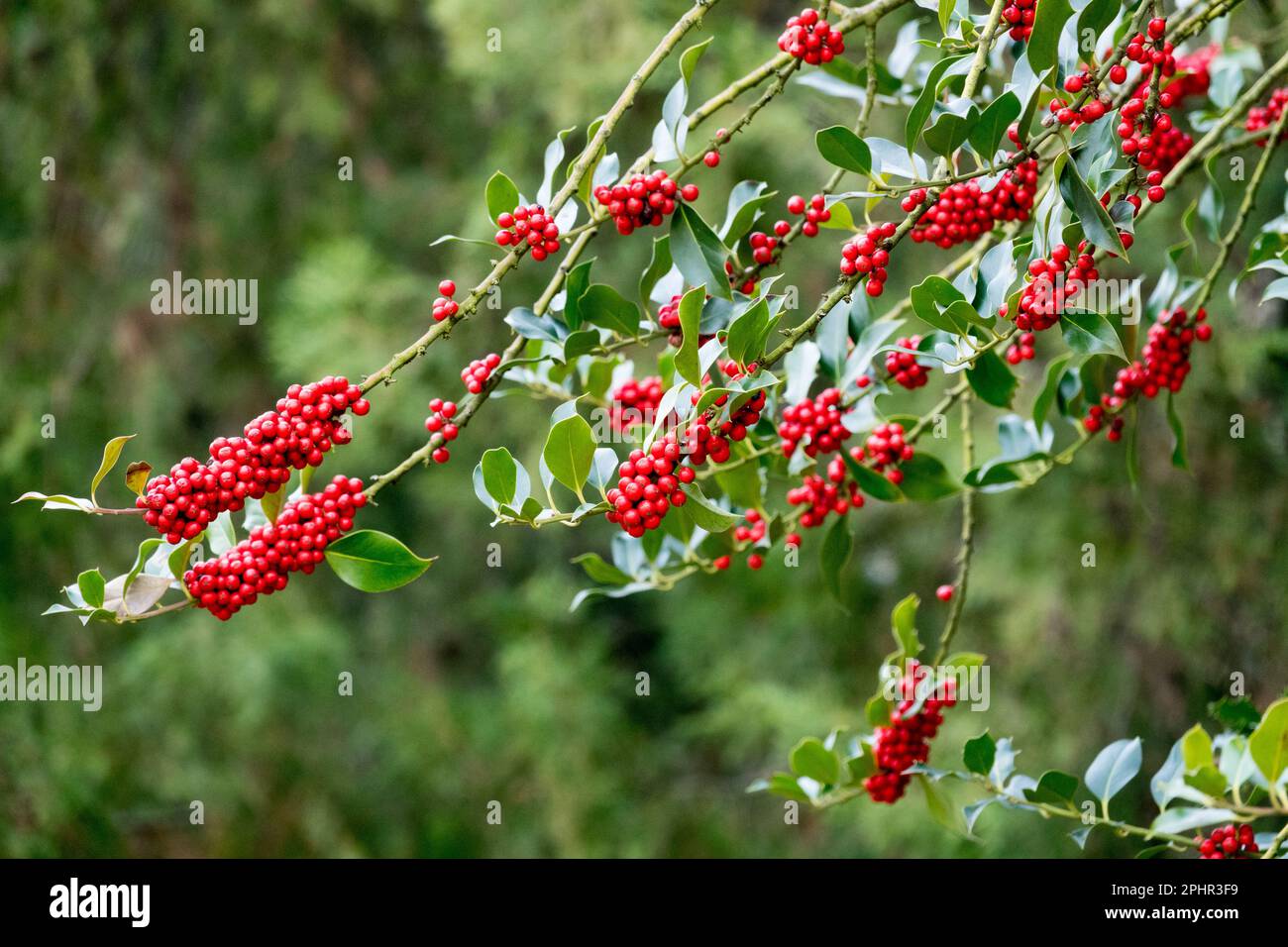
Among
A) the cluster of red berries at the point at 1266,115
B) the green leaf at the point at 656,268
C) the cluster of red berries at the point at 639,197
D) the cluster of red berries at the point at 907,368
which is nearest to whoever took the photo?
the cluster of red berries at the point at 639,197

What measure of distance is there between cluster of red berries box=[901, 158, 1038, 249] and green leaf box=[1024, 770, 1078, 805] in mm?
587

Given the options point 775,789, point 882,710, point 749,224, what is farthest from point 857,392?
point 775,789

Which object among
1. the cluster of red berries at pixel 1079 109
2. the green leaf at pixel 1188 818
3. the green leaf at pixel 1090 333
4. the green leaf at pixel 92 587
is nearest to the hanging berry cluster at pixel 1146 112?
the cluster of red berries at pixel 1079 109

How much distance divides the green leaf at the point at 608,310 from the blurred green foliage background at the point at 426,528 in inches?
76.5

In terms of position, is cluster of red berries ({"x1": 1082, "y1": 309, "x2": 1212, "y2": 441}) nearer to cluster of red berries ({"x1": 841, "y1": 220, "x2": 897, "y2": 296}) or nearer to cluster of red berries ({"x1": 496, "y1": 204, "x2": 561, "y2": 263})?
cluster of red berries ({"x1": 841, "y1": 220, "x2": 897, "y2": 296})

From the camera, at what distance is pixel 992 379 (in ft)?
4.31

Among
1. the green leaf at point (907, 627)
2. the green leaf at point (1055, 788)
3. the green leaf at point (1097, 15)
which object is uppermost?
the green leaf at point (1097, 15)

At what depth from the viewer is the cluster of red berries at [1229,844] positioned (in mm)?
1345

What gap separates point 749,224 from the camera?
1325 mm

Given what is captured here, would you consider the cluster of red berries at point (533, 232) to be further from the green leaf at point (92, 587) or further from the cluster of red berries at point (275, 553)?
the green leaf at point (92, 587)

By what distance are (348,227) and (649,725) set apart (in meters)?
2.64

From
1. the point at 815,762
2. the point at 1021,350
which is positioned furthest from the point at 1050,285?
the point at 815,762

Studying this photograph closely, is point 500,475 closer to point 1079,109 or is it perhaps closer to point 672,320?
point 672,320

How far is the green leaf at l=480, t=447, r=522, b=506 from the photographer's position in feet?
3.67
